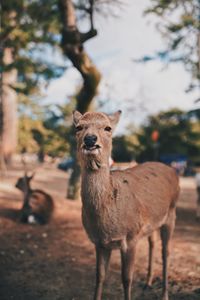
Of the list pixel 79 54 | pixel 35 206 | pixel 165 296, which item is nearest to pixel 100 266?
pixel 165 296

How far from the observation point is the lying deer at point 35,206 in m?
10.0

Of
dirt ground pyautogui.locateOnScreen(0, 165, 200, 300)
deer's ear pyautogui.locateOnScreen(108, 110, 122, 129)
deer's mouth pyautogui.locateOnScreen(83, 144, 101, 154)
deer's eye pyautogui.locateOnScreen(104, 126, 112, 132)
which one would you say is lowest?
→ dirt ground pyautogui.locateOnScreen(0, 165, 200, 300)

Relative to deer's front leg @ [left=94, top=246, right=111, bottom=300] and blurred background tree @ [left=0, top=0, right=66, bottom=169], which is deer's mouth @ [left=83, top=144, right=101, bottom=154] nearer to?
deer's front leg @ [left=94, top=246, right=111, bottom=300]

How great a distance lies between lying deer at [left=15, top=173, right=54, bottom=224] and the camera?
10.0m

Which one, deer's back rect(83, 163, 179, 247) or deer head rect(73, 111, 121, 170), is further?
deer's back rect(83, 163, 179, 247)

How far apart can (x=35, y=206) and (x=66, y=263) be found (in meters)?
3.58

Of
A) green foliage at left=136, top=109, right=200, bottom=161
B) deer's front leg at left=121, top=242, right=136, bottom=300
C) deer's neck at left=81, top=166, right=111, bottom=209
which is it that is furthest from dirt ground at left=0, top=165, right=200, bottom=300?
green foliage at left=136, top=109, right=200, bottom=161

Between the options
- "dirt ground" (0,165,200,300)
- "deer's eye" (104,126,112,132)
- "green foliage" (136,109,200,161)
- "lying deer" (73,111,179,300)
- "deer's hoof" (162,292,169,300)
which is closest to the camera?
"lying deer" (73,111,179,300)

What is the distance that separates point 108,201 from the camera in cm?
419

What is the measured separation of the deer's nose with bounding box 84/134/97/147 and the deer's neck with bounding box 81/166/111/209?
39 cm

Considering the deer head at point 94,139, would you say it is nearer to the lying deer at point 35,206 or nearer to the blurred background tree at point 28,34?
the lying deer at point 35,206

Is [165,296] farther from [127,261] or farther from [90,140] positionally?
[90,140]

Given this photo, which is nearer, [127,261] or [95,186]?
[95,186]

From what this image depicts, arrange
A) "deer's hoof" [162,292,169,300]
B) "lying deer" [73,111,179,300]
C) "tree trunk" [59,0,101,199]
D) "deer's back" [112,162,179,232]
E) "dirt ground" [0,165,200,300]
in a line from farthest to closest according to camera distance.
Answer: "tree trunk" [59,0,101,199], "dirt ground" [0,165,200,300], "deer's hoof" [162,292,169,300], "deer's back" [112,162,179,232], "lying deer" [73,111,179,300]
